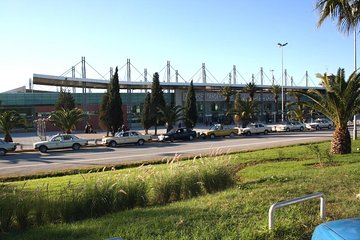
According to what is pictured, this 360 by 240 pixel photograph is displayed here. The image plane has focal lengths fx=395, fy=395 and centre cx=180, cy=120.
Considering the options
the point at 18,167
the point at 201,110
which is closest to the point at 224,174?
the point at 18,167

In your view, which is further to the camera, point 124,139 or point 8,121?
point 124,139

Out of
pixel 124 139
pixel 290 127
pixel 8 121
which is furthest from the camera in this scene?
pixel 290 127

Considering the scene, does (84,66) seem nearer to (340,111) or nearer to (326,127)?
(326,127)

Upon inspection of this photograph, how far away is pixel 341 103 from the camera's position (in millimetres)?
20078

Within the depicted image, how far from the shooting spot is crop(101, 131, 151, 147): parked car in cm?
3709

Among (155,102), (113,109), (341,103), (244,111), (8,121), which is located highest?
(155,102)

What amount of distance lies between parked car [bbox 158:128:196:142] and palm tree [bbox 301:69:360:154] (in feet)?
72.4

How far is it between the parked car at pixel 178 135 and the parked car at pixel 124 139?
258 centimetres

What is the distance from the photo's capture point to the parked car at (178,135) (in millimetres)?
41469

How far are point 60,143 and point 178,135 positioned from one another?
42.1ft

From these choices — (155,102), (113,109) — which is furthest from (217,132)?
(113,109)

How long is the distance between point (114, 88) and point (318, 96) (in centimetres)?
2869

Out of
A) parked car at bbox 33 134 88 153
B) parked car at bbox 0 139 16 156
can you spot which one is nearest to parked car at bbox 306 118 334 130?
parked car at bbox 33 134 88 153

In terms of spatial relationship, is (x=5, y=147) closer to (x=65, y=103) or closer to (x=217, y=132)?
(x=217, y=132)
